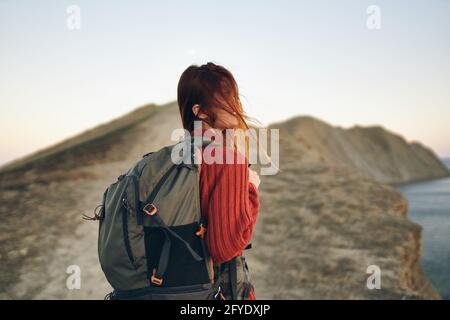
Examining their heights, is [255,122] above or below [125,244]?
above

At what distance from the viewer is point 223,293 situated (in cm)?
231

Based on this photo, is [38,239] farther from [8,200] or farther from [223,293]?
[223,293]

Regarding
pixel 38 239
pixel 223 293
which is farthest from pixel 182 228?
pixel 38 239

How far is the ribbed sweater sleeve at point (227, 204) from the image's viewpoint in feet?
6.47

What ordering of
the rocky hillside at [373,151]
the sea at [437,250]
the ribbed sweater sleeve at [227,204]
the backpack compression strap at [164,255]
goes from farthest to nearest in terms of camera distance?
the rocky hillside at [373,151] → the sea at [437,250] → the backpack compression strap at [164,255] → the ribbed sweater sleeve at [227,204]

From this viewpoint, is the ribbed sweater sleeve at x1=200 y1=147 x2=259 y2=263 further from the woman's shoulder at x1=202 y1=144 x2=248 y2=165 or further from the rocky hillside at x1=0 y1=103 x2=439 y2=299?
the rocky hillside at x1=0 y1=103 x2=439 y2=299

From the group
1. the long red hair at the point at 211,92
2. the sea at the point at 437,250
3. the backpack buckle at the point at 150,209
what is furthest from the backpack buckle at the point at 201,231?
the sea at the point at 437,250

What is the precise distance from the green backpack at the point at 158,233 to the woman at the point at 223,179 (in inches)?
3.2

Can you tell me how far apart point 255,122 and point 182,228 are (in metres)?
0.72

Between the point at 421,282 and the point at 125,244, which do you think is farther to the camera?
the point at 421,282

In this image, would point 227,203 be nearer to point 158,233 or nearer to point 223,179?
point 223,179

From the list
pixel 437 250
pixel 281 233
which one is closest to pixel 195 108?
pixel 281 233

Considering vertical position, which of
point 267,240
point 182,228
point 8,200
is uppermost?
point 182,228

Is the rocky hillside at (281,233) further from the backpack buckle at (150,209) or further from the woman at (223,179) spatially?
the backpack buckle at (150,209)
